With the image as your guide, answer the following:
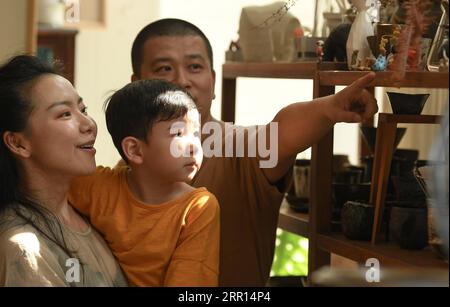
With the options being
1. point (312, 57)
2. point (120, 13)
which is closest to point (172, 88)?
point (312, 57)

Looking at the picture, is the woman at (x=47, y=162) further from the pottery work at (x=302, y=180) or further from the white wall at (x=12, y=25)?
the pottery work at (x=302, y=180)

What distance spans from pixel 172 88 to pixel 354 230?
0.47 m

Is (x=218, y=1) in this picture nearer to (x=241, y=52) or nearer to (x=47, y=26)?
(x=47, y=26)

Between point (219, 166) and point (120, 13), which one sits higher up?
point (120, 13)

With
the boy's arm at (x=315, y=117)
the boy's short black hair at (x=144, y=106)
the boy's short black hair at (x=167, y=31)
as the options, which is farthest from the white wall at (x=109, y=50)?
the boy's short black hair at (x=144, y=106)

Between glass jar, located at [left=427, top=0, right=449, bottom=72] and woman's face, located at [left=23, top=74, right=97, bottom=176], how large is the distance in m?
0.58

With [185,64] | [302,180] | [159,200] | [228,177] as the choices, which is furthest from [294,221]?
[159,200]

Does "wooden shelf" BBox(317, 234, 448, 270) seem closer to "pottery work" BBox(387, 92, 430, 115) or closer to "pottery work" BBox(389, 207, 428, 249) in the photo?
"pottery work" BBox(389, 207, 428, 249)

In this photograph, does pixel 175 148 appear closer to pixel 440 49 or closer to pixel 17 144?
pixel 17 144

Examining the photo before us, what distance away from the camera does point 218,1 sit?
12.2ft

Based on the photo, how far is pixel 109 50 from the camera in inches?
167

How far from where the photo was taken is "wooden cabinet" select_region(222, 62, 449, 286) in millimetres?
1416

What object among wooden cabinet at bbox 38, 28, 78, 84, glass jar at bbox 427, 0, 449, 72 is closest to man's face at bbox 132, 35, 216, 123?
glass jar at bbox 427, 0, 449, 72

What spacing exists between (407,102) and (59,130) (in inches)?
25.1
